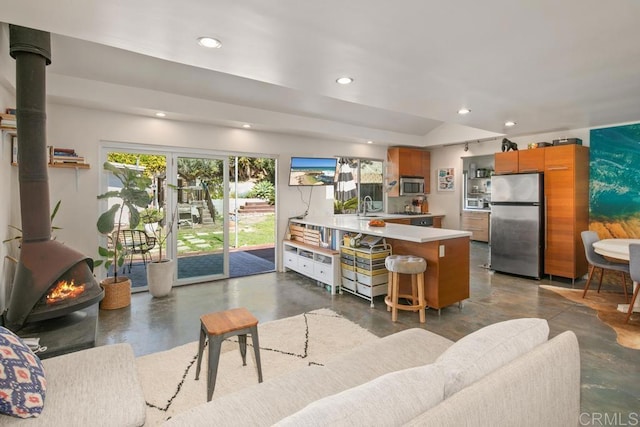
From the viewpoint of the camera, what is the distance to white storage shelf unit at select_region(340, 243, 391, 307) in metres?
3.96

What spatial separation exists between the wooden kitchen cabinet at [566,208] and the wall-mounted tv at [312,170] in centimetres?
347

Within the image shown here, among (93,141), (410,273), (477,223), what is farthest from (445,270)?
(93,141)

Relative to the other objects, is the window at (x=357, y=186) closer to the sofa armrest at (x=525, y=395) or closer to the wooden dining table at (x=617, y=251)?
the wooden dining table at (x=617, y=251)

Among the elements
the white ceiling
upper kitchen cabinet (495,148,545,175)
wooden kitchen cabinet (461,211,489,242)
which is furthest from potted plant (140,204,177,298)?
wooden kitchen cabinet (461,211,489,242)

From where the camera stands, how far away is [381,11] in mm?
1922

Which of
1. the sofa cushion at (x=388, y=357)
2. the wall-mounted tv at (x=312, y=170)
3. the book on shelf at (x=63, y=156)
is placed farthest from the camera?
the wall-mounted tv at (x=312, y=170)

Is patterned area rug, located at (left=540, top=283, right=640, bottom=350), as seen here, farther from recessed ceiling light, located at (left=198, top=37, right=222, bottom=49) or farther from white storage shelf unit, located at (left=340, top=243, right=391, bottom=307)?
recessed ceiling light, located at (left=198, top=37, right=222, bottom=49)

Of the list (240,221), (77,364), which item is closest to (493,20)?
(77,364)

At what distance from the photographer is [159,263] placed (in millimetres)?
4277

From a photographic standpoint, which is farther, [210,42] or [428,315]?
[428,315]

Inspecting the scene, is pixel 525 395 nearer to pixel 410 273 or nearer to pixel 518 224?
pixel 410 273

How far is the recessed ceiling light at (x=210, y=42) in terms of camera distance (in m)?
2.26

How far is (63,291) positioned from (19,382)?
1.67 meters

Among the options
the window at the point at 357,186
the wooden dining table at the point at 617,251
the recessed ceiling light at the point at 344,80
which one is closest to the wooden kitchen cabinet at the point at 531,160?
the wooden dining table at the point at 617,251
